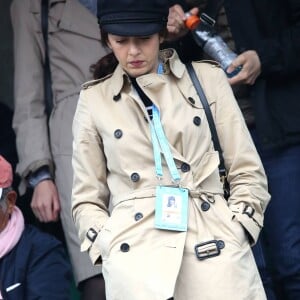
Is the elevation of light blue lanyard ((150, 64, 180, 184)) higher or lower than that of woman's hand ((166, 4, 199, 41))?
lower

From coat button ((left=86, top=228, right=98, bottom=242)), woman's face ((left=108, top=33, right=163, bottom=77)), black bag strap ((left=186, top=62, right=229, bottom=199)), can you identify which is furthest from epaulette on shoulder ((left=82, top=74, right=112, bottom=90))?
coat button ((left=86, top=228, right=98, bottom=242))

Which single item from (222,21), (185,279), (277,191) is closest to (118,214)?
(185,279)

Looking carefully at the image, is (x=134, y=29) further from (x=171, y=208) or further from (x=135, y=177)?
(x=171, y=208)

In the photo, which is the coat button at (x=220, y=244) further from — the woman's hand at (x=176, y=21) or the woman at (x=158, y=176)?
the woman's hand at (x=176, y=21)

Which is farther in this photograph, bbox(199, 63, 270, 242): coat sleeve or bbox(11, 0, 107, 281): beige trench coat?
bbox(11, 0, 107, 281): beige trench coat

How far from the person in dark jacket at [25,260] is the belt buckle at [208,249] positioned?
902mm

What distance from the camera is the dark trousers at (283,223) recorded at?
13.6 ft

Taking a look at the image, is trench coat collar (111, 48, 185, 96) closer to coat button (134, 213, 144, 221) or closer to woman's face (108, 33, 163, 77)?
woman's face (108, 33, 163, 77)

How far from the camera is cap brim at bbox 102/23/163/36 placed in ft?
11.5

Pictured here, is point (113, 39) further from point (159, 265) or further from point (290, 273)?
point (290, 273)

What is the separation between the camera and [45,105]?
15.5 feet

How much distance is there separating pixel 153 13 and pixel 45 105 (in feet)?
4.20

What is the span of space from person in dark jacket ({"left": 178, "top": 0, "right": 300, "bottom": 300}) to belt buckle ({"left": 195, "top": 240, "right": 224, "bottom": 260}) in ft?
2.88

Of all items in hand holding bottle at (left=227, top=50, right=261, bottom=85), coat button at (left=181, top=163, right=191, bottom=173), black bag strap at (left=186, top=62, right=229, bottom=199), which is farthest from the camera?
hand holding bottle at (left=227, top=50, right=261, bottom=85)
